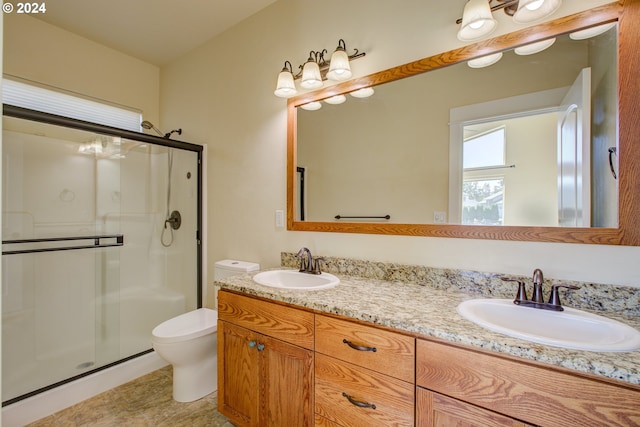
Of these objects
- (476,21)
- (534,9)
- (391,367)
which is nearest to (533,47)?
(534,9)

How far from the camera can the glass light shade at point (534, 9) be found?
4.06ft

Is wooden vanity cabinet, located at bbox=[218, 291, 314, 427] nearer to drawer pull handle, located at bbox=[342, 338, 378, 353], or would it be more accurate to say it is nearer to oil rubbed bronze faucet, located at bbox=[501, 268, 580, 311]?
drawer pull handle, located at bbox=[342, 338, 378, 353]

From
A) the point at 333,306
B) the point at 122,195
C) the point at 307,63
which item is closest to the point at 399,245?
the point at 333,306

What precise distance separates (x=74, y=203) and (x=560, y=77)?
2.83 m

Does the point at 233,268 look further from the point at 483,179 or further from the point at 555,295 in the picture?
the point at 555,295

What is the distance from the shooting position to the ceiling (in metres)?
2.19

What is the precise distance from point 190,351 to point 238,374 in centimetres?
45

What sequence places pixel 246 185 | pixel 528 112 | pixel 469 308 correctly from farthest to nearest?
pixel 246 185 < pixel 528 112 < pixel 469 308

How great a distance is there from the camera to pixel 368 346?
117 cm

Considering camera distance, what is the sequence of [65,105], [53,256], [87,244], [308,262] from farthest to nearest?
[65,105]
[87,244]
[53,256]
[308,262]

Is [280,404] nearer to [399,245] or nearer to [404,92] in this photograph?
[399,245]

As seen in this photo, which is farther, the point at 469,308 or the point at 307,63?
the point at 307,63

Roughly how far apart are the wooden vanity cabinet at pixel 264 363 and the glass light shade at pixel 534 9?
151 cm

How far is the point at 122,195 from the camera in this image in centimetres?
237
